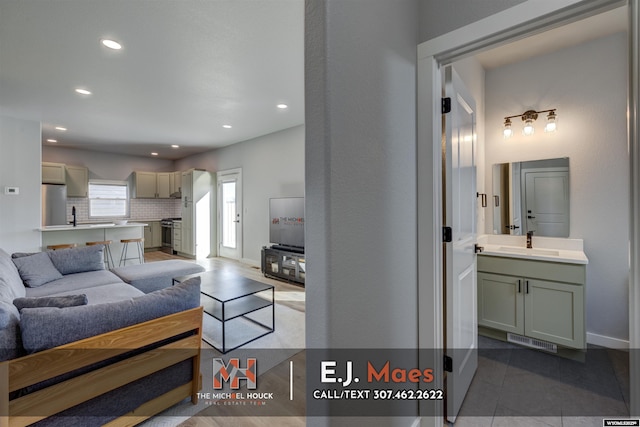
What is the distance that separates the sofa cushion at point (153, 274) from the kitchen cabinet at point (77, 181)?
4.27 m

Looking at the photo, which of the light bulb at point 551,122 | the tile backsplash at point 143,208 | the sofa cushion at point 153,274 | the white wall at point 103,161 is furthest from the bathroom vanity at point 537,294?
the white wall at point 103,161

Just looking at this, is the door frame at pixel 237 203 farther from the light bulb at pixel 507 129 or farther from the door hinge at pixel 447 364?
the door hinge at pixel 447 364

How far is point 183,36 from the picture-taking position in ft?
7.61

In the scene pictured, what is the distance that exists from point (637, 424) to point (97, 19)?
12.3ft

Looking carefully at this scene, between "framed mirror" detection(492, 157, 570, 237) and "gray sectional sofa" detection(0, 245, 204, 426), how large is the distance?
3046 mm

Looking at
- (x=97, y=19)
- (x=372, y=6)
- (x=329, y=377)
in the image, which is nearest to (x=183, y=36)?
(x=97, y=19)

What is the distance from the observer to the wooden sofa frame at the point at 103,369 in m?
1.21

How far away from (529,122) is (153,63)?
375 cm

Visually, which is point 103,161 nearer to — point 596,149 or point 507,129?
point 507,129

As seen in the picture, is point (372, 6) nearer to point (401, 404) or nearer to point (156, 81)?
point (401, 404)

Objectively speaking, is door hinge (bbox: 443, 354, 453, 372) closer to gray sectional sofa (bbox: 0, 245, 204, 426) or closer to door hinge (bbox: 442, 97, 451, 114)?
→ door hinge (bbox: 442, 97, 451, 114)

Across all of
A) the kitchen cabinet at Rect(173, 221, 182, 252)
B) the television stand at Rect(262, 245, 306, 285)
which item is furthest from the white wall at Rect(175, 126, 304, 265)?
the kitchen cabinet at Rect(173, 221, 182, 252)

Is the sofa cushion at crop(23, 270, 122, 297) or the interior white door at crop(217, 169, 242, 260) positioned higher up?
the interior white door at crop(217, 169, 242, 260)

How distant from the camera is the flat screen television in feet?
15.2
